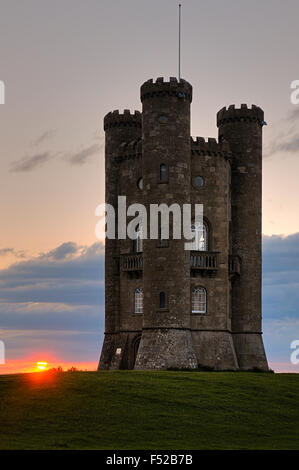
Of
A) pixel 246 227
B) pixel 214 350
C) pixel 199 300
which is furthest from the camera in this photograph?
pixel 246 227

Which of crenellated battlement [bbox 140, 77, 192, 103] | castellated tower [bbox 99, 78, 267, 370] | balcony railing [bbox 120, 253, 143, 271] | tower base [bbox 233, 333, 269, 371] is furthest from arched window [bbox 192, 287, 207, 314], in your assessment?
crenellated battlement [bbox 140, 77, 192, 103]

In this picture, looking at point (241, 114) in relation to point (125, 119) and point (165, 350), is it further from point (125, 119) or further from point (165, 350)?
point (165, 350)

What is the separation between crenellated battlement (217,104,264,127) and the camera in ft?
213

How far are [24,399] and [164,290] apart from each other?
21.0 metres

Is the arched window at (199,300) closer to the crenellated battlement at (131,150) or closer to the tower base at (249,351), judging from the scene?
the tower base at (249,351)

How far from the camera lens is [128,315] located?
61.1 meters

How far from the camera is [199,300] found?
59.1 m

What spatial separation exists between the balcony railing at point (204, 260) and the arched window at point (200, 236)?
71 centimetres

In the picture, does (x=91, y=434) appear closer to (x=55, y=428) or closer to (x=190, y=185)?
(x=55, y=428)

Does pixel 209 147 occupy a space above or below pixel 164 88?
below

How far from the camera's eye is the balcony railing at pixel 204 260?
58.3 metres

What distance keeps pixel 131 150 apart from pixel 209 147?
6056mm

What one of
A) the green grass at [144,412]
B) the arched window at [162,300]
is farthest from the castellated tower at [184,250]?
the green grass at [144,412]

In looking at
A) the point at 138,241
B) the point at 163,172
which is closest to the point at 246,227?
the point at 138,241
